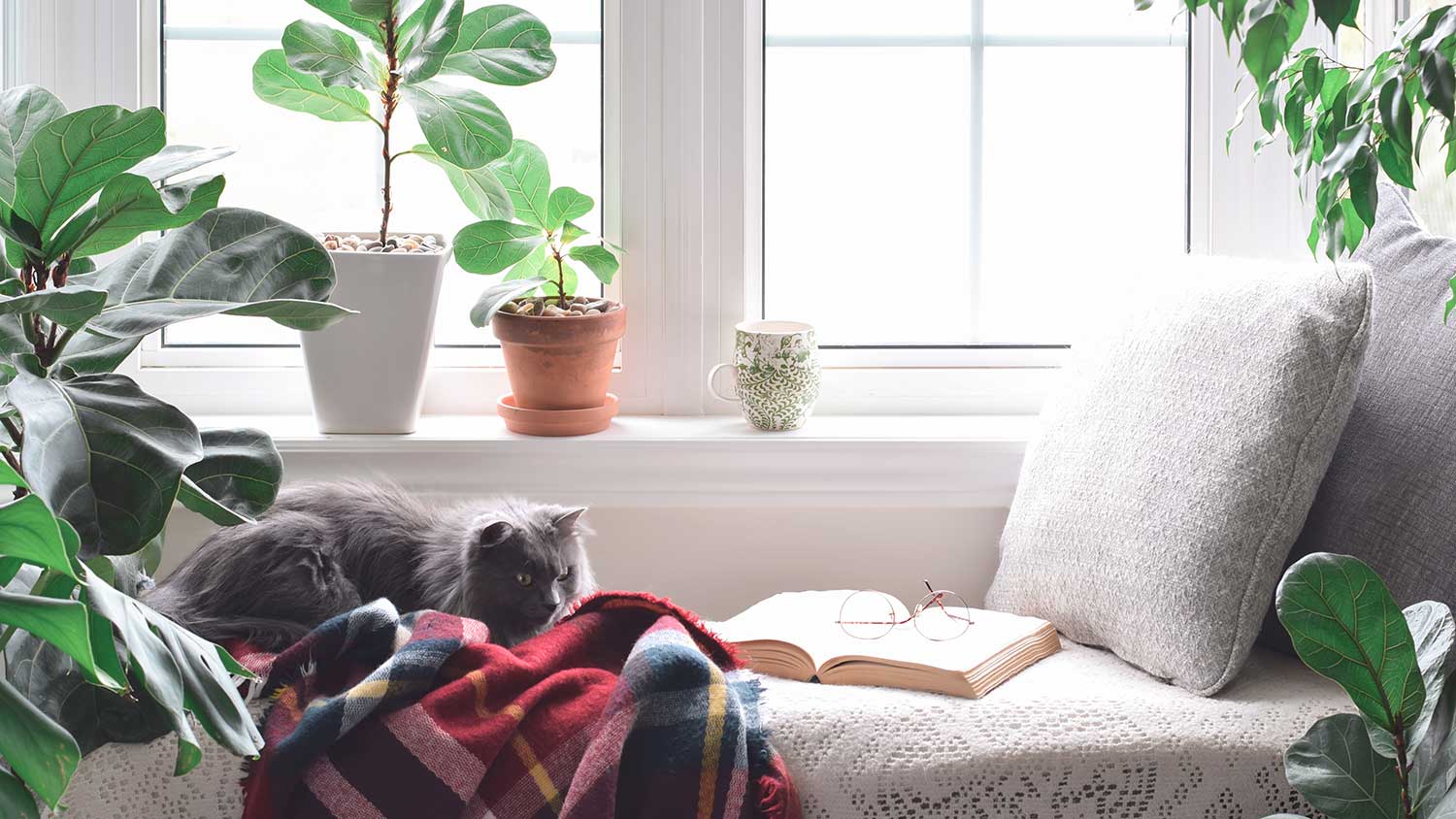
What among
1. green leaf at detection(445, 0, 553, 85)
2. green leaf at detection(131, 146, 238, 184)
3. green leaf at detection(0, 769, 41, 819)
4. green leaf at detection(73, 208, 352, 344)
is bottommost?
green leaf at detection(0, 769, 41, 819)

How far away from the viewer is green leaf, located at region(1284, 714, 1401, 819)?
3.01 feet

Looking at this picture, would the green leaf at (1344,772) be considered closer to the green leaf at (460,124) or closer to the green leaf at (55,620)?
the green leaf at (55,620)

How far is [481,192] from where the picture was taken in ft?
5.48

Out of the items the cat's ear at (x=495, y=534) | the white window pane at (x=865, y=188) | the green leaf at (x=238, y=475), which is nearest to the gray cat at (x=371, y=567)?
the cat's ear at (x=495, y=534)

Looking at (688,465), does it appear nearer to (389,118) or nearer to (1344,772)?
(389,118)

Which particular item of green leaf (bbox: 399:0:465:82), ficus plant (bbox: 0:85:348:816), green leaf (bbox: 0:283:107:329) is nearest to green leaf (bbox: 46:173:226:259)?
ficus plant (bbox: 0:85:348:816)

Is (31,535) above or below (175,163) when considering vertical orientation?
below

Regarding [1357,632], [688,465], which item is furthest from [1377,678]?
[688,465]

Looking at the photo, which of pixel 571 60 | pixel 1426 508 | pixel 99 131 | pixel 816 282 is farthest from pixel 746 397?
pixel 99 131

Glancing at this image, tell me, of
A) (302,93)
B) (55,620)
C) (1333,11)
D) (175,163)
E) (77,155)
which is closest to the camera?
(55,620)

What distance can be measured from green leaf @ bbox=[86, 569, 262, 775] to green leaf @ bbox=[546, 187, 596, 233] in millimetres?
955

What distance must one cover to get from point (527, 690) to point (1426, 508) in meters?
0.96

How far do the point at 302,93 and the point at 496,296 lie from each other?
39 centimetres

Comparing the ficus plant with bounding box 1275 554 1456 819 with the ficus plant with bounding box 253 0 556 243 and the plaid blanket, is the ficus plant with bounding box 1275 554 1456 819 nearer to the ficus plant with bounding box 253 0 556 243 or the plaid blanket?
the plaid blanket
